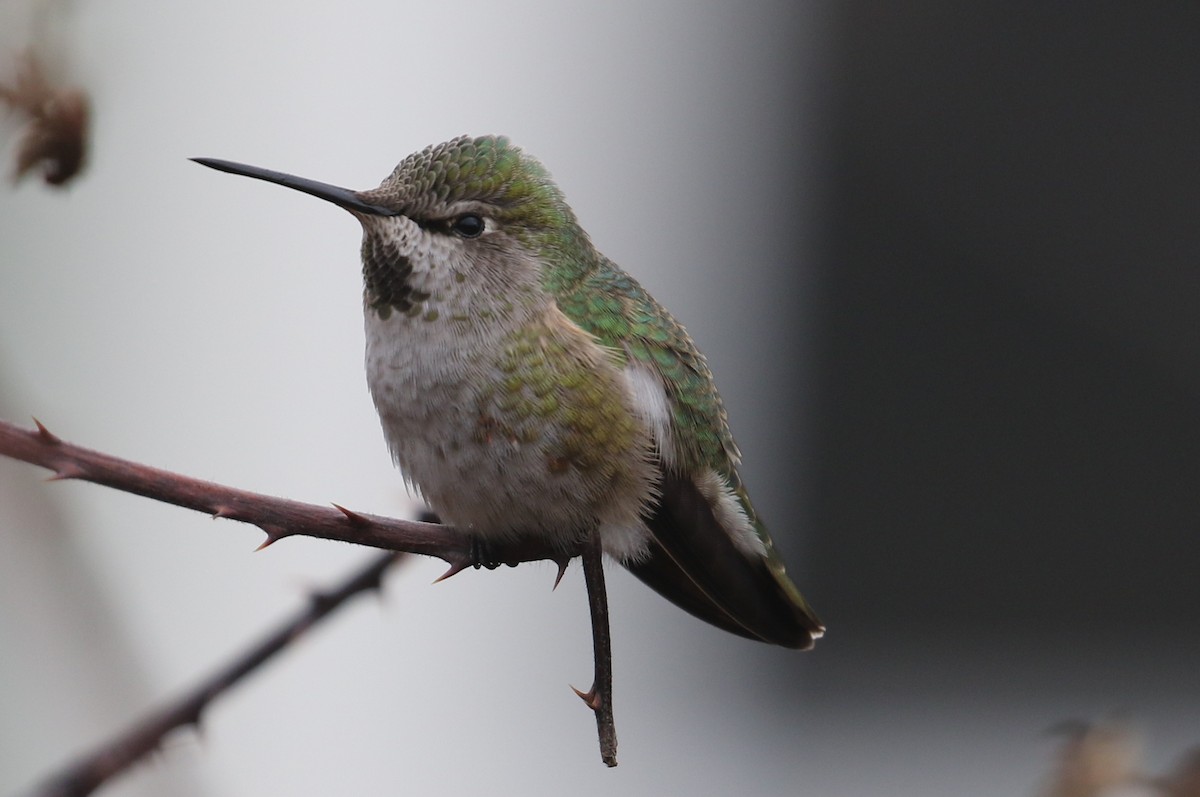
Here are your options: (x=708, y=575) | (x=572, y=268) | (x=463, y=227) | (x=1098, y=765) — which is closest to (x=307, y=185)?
(x=463, y=227)

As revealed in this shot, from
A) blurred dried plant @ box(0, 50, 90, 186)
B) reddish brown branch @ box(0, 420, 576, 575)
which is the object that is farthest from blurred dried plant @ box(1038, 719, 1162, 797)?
blurred dried plant @ box(0, 50, 90, 186)

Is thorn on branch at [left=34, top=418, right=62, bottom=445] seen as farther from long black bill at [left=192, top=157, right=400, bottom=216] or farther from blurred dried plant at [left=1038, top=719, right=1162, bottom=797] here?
blurred dried plant at [left=1038, top=719, right=1162, bottom=797]

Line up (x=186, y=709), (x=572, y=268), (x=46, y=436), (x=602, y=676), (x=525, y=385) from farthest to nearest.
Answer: (x=572, y=268) < (x=525, y=385) < (x=186, y=709) < (x=602, y=676) < (x=46, y=436)

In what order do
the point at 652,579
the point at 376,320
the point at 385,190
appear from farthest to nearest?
the point at 652,579
the point at 376,320
the point at 385,190

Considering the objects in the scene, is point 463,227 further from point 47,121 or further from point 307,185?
point 47,121

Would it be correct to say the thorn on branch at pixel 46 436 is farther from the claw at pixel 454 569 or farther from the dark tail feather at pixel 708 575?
the dark tail feather at pixel 708 575

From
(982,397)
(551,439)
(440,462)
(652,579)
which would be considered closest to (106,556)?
(440,462)

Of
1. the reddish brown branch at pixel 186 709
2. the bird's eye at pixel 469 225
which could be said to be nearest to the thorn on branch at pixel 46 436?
the reddish brown branch at pixel 186 709

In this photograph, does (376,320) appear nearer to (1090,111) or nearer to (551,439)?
(551,439)
